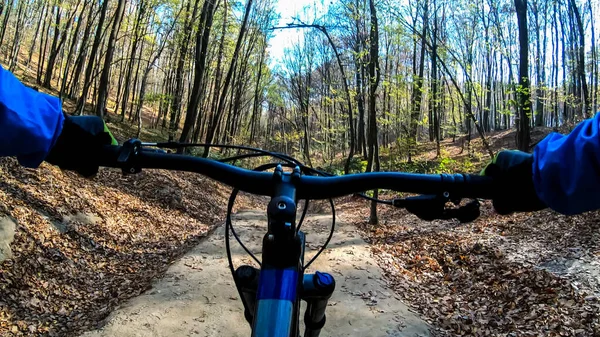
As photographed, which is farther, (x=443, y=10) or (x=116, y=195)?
(x=443, y=10)

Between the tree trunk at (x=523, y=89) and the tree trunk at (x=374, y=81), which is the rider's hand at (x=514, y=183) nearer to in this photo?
the tree trunk at (x=374, y=81)

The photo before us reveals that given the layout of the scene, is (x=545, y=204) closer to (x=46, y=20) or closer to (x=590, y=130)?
(x=590, y=130)

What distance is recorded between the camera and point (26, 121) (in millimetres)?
905

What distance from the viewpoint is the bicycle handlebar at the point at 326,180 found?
3.64 ft

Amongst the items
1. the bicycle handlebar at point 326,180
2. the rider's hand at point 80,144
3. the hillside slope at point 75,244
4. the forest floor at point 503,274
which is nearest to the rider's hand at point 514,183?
the bicycle handlebar at point 326,180

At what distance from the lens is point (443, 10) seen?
25.1 meters

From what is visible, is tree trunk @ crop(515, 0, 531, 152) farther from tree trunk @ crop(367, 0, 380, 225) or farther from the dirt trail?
the dirt trail

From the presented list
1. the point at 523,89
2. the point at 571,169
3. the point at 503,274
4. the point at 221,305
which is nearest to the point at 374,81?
the point at 523,89

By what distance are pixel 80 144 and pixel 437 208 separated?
1.14 meters

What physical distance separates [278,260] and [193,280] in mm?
5630

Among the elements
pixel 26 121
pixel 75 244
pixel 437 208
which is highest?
pixel 26 121

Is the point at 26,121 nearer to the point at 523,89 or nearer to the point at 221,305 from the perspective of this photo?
the point at 221,305

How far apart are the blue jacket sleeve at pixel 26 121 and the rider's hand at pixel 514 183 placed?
4.28 ft

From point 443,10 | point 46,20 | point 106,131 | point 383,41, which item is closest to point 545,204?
point 106,131
